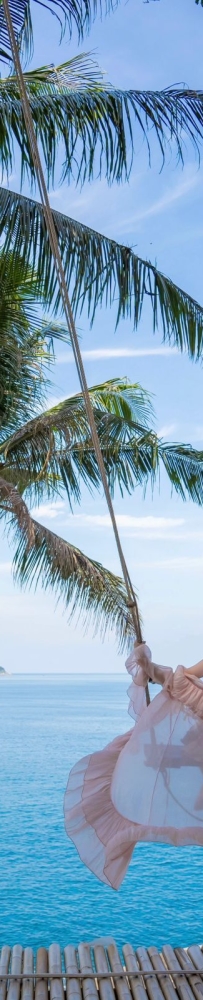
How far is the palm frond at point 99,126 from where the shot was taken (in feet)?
9.41

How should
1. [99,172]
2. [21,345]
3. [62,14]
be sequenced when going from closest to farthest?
[62,14] < [99,172] < [21,345]

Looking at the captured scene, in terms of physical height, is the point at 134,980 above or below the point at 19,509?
below

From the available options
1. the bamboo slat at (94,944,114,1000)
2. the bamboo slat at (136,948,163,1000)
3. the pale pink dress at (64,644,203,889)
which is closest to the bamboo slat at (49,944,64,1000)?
the bamboo slat at (94,944,114,1000)

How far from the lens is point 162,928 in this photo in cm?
785

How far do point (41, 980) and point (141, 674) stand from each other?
4.76 feet

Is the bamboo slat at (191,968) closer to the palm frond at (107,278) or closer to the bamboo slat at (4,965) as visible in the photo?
the bamboo slat at (4,965)

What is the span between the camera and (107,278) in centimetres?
296

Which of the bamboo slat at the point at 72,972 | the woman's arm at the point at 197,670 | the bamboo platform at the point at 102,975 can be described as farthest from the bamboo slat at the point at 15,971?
the woman's arm at the point at 197,670

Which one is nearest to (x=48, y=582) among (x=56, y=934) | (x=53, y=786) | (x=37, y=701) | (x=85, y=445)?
(x=85, y=445)

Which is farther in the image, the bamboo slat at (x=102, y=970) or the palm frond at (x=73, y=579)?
the palm frond at (x=73, y=579)

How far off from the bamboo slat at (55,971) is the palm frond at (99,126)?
93.0 inches

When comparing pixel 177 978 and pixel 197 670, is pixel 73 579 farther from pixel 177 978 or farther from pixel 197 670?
pixel 197 670

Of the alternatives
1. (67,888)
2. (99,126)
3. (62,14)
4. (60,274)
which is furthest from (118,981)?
(67,888)

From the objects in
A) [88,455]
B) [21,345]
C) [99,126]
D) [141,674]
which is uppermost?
[99,126]
